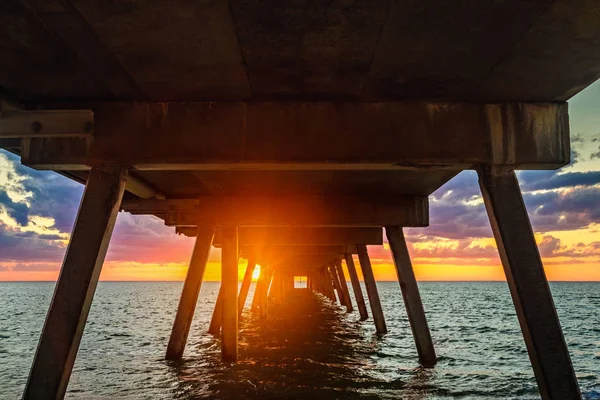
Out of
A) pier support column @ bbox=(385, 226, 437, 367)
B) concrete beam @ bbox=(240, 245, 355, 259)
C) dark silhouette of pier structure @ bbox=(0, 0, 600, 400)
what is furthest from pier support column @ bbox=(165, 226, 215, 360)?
concrete beam @ bbox=(240, 245, 355, 259)

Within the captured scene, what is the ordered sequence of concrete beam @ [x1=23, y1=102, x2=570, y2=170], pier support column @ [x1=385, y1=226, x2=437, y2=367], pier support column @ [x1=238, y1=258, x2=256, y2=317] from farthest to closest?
1. pier support column @ [x1=238, y1=258, x2=256, y2=317]
2. pier support column @ [x1=385, y1=226, x2=437, y2=367]
3. concrete beam @ [x1=23, y1=102, x2=570, y2=170]

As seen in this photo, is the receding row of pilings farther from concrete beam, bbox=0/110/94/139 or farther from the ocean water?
the ocean water

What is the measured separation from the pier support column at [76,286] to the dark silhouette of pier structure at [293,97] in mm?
18

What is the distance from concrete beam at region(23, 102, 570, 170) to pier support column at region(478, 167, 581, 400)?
374 mm

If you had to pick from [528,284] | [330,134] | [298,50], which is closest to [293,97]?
[330,134]

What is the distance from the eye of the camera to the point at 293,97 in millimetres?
6156

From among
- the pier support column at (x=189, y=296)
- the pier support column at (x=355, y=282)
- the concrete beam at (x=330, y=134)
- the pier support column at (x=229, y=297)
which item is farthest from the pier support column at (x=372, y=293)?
the concrete beam at (x=330, y=134)

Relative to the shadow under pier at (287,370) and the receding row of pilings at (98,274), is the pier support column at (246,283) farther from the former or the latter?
the receding row of pilings at (98,274)

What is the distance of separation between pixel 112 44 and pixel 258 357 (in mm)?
10229

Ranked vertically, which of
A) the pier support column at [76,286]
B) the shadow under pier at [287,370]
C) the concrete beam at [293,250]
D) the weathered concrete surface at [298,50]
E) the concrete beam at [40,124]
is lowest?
the shadow under pier at [287,370]

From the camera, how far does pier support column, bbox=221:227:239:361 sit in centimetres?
1198

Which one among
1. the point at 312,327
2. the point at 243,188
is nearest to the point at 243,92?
the point at 243,188

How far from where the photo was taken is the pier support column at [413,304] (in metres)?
12.3

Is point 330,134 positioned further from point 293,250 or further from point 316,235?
point 293,250
